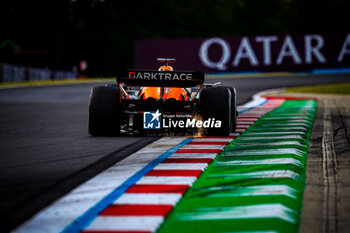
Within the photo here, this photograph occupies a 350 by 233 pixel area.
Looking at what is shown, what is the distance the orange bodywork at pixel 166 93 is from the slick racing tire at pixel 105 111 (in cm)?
50

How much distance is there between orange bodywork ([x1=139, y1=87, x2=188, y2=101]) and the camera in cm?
1057

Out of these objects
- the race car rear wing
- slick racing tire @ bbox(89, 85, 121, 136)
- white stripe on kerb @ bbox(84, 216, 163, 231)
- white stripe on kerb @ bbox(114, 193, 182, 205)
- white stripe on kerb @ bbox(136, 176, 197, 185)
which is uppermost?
the race car rear wing

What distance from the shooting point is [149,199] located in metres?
5.76

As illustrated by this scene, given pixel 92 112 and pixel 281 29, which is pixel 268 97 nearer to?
pixel 92 112

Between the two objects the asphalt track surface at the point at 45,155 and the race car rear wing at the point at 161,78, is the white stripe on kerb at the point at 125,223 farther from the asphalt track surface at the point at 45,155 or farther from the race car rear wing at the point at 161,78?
the race car rear wing at the point at 161,78

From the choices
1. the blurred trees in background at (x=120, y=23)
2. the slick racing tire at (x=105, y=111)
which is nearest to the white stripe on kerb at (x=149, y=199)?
the slick racing tire at (x=105, y=111)

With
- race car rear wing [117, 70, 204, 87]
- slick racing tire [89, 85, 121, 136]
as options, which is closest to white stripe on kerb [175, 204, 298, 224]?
race car rear wing [117, 70, 204, 87]

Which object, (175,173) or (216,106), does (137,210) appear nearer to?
(175,173)

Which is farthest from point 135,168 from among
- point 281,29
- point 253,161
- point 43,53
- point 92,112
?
point 281,29

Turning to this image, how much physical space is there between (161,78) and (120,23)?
56.4 m

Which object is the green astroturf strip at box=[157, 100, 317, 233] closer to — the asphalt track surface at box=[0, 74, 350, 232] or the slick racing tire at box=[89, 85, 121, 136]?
the asphalt track surface at box=[0, 74, 350, 232]

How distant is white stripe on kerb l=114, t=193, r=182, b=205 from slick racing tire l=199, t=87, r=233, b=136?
4.40 m

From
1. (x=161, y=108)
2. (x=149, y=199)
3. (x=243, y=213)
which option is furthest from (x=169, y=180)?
(x=161, y=108)

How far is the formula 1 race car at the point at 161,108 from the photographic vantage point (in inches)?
396
